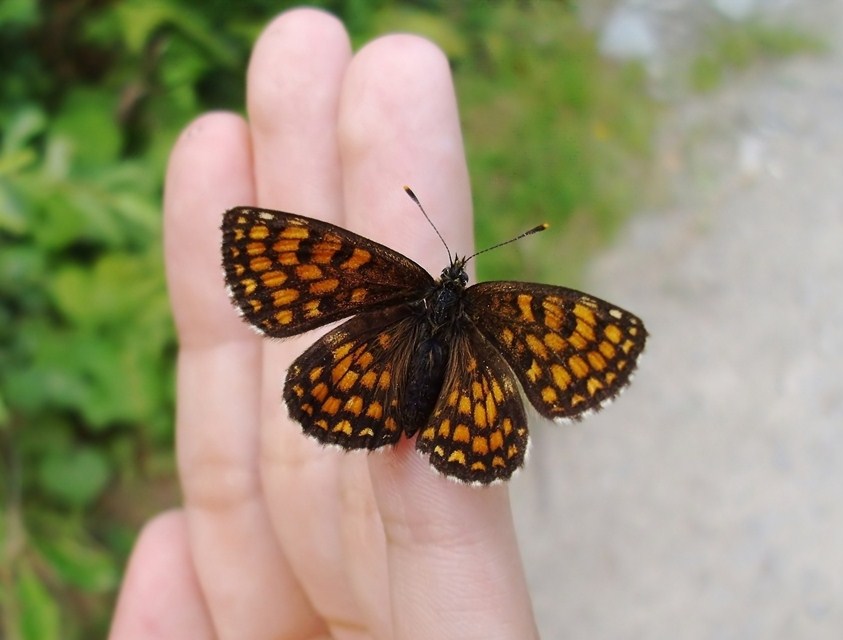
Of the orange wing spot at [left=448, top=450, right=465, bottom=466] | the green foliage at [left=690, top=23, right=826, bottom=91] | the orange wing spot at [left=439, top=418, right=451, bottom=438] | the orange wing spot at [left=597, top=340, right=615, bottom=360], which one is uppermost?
the green foliage at [left=690, top=23, right=826, bottom=91]

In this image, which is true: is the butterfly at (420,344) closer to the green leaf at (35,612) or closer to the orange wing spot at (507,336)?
the orange wing spot at (507,336)

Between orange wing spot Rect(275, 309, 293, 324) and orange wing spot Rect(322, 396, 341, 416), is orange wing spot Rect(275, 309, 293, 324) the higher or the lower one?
the higher one

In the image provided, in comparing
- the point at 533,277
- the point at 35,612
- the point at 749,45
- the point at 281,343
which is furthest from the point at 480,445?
the point at 749,45

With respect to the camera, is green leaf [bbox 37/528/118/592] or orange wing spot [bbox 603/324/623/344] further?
green leaf [bbox 37/528/118/592]

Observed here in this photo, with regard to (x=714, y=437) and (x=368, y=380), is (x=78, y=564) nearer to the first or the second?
(x=368, y=380)

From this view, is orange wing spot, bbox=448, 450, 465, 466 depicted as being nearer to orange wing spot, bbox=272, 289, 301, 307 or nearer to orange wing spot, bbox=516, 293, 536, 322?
orange wing spot, bbox=516, 293, 536, 322

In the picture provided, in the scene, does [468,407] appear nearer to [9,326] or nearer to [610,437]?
[610,437]

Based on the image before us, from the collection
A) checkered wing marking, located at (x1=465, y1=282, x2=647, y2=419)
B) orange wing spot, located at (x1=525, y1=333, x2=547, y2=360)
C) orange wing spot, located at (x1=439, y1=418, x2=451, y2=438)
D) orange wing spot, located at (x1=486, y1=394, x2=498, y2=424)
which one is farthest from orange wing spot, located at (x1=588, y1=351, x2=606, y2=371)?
orange wing spot, located at (x1=439, y1=418, x2=451, y2=438)
